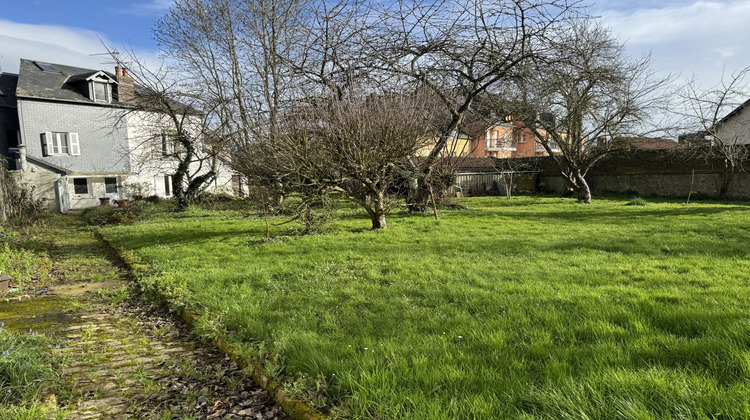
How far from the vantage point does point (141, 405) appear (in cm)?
293

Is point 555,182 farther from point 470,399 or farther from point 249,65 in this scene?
point 470,399

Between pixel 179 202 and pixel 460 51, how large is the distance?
1460cm

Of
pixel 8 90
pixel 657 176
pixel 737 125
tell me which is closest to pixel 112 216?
pixel 8 90

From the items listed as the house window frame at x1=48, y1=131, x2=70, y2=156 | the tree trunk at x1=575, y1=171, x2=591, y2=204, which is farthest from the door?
the tree trunk at x1=575, y1=171, x2=591, y2=204

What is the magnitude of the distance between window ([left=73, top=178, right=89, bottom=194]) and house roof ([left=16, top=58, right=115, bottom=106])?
4918 mm

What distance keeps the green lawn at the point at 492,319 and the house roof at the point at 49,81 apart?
22343 mm

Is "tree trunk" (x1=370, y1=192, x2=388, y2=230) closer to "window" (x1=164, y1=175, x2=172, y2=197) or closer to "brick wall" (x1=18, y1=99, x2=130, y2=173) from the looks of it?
"brick wall" (x1=18, y1=99, x2=130, y2=173)

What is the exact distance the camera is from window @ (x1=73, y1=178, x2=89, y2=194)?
2431 cm

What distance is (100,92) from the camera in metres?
25.8

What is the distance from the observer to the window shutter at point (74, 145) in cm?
2452

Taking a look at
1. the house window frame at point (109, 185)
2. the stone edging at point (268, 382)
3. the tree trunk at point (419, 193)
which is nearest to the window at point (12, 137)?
the house window frame at point (109, 185)

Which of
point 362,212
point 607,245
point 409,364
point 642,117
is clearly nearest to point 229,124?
point 362,212

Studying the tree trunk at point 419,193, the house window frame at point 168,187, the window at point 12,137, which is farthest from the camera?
the house window frame at point 168,187

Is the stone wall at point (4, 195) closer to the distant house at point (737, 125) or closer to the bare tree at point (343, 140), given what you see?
the bare tree at point (343, 140)
